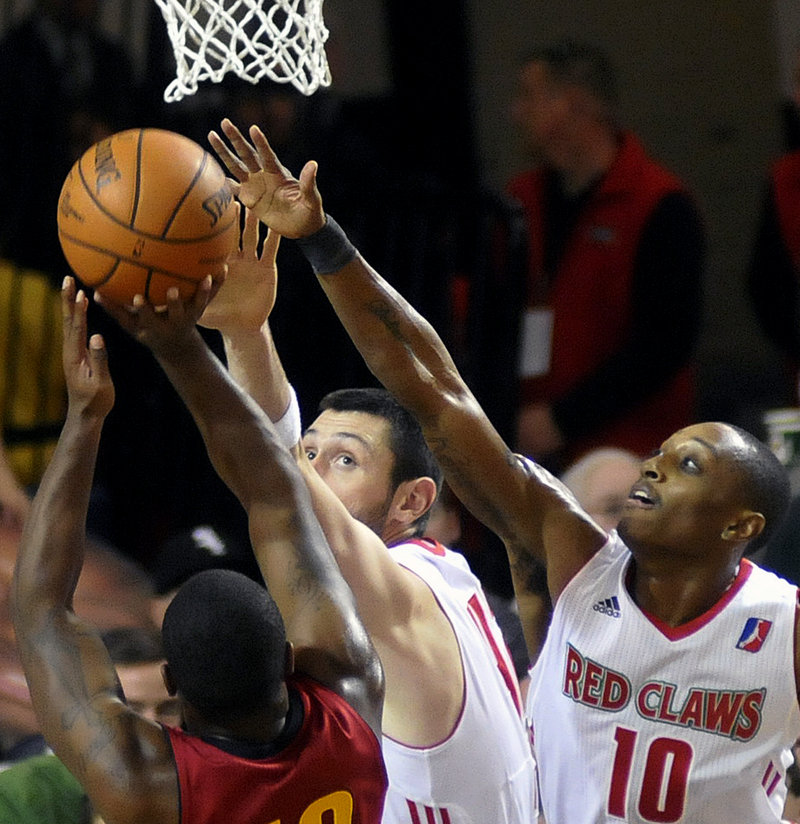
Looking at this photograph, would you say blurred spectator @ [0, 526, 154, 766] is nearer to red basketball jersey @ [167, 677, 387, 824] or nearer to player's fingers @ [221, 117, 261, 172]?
player's fingers @ [221, 117, 261, 172]

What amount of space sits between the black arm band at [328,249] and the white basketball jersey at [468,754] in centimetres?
72

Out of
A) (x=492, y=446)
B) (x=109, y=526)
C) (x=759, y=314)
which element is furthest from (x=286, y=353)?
(x=492, y=446)

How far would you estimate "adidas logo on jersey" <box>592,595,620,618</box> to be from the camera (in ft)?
11.8

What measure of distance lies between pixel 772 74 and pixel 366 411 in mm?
4258

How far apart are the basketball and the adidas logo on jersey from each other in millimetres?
1177

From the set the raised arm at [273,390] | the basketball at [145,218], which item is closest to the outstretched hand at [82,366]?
the basketball at [145,218]

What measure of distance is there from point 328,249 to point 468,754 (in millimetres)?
1196

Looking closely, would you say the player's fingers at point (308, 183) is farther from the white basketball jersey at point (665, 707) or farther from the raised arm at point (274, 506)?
the white basketball jersey at point (665, 707)

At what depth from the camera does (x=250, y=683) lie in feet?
8.48

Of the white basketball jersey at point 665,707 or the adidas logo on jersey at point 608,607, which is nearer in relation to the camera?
the white basketball jersey at point 665,707

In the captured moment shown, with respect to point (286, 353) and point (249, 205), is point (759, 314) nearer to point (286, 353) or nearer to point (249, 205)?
point (286, 353)

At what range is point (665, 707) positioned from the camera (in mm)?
3518

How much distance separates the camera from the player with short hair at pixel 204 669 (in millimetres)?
2568

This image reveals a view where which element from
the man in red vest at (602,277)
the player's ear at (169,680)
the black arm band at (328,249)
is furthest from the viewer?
the man in red vest at (602,277)
